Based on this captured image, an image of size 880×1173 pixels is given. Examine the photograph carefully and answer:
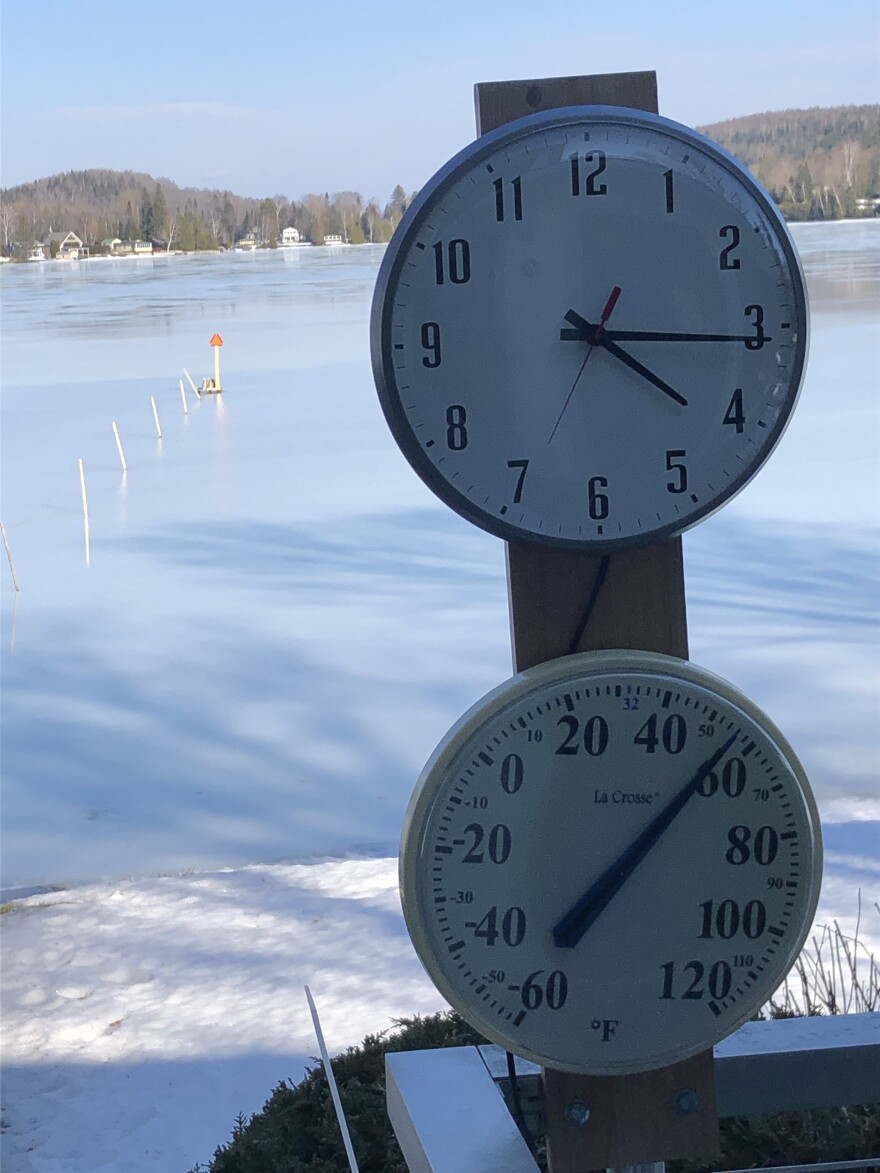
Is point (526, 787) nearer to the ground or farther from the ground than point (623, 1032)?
farther from the ground

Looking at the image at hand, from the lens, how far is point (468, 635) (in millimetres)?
5098

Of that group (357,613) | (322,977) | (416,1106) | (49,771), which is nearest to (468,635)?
(357,613)

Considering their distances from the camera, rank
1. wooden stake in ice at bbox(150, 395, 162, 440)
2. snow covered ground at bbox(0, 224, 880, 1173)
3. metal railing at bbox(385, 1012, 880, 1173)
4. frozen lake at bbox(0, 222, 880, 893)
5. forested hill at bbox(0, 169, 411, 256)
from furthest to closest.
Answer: wooden stake in ice at bbox(150, 395, 162, 440)
forested hill at bbox(0, 169, 411, 256)
frozen lake at bbox(0, 222, 880, 893)
snow covered ground at bbox(0, 224, 880, 1173)
metal railing at bbox(385, 1012, 880, 1173)

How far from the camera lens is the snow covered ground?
2604 millimetres

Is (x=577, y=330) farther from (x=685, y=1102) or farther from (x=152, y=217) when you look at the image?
(x=152, y=217)

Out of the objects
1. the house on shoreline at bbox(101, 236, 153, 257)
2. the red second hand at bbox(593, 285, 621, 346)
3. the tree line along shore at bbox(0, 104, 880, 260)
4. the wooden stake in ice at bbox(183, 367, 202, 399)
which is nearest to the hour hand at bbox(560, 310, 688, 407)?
the red second hand at bbox(593, 285, 621, 346)

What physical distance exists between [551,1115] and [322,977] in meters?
1.88

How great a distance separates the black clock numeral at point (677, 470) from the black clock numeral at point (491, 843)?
0.84 ft

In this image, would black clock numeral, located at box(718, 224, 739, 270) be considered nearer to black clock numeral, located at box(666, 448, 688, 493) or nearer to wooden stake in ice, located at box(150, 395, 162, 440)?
black clock numeral, located at box(666, 448, 688, 493)

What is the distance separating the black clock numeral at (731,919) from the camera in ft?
3.02

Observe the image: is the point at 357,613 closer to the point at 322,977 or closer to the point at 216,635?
the point at 216,635

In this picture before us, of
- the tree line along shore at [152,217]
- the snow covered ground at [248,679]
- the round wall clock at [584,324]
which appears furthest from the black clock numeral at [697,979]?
the tree line along shore at [152,217]

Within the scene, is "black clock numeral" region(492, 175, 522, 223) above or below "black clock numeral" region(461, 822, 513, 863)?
above

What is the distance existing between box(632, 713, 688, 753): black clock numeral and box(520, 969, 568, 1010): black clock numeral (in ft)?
0.56
